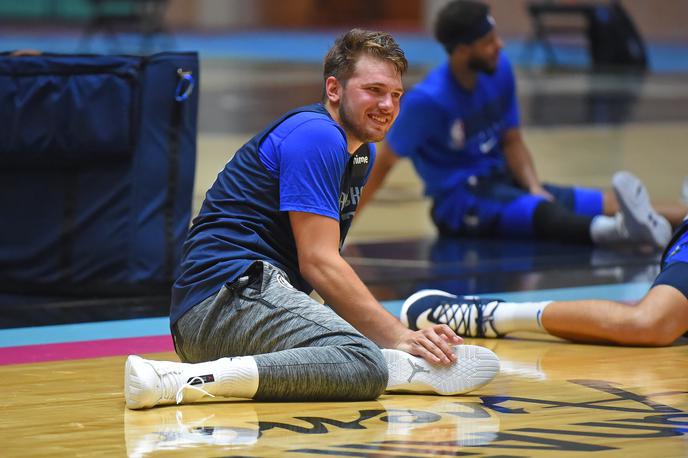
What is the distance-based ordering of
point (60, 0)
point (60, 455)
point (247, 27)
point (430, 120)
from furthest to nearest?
point (247, 27)
point (60, 0)
point (430, 120)
point (60, 455)

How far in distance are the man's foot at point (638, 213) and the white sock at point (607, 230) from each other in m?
0.07

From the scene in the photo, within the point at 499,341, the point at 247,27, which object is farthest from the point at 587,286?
the point at 247,27

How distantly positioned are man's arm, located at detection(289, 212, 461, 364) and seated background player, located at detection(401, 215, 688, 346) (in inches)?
33.7

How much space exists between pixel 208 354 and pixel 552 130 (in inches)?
353

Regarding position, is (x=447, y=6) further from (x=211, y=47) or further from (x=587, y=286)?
(x=211, y=47)

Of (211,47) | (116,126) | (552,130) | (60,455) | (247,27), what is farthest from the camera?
(247,27)

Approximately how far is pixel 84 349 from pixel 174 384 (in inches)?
43.4

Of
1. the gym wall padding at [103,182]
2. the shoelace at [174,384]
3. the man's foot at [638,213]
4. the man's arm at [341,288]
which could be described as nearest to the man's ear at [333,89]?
the man's arm at [341,288]

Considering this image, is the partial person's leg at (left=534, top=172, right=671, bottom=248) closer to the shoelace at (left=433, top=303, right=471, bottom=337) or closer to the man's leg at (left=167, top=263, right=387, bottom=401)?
the shoelace at (left=433, top=303, right=471, bottom=337)

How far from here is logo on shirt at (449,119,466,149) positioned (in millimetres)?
6984

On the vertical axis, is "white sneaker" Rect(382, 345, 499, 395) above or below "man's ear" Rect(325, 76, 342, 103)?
below

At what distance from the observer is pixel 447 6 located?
6965 millimetres

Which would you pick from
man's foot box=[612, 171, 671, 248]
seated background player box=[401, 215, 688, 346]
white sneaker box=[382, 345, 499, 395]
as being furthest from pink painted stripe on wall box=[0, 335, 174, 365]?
man's foot box=[612, 171, 671, 248]

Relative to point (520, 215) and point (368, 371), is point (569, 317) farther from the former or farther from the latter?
point (520, 215)
